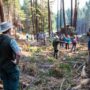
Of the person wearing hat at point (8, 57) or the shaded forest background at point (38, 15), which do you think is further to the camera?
the shaded forest background at point (38, 15)

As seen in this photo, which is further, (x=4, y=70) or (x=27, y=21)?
(x=27, y=21)

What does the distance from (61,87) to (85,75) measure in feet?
6.63

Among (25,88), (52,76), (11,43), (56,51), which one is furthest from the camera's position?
(56,51)

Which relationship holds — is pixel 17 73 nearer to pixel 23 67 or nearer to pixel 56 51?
pixel 23 67

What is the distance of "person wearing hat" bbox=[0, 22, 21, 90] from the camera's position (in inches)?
285

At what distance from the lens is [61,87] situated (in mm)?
11375

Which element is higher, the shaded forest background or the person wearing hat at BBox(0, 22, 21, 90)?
the person wearing hat at BBox(0, 22, 21, 90)

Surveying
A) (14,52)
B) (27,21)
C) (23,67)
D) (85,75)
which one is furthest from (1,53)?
(27,21)

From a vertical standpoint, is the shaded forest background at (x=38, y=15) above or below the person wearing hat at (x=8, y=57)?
below

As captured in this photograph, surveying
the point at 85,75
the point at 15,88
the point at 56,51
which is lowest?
the point at 56,51

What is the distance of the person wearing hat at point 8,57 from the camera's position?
7250mm

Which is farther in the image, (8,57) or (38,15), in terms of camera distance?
(38,15)

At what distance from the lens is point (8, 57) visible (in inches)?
291

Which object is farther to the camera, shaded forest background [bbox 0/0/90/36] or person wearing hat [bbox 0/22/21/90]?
shaded forest background [bbox 0/0/90/36]
